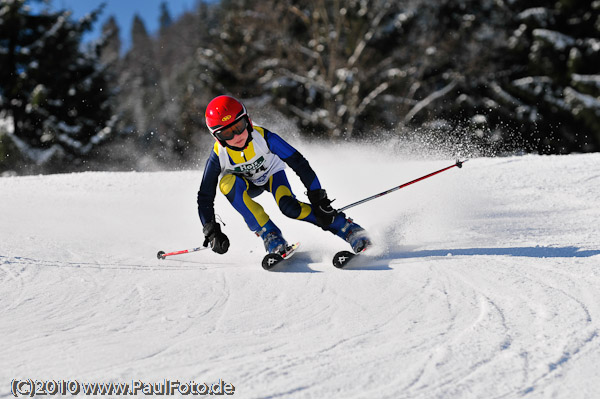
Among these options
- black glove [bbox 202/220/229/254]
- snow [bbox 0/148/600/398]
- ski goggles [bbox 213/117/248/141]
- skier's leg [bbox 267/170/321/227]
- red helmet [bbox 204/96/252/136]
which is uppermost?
red helmet [bbox 204/96/252/136]

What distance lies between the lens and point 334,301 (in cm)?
301

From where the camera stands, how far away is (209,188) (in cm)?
421

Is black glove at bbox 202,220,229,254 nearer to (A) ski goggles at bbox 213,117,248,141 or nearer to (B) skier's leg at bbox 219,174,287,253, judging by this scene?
(B) skier's leg at bbox 219,174,287,253

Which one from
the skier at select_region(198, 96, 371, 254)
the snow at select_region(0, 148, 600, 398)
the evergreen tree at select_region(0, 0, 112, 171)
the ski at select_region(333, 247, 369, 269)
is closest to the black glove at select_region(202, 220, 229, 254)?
the skier at select_region(198, 96, 371, 254)

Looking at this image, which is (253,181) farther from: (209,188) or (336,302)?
(336,302)

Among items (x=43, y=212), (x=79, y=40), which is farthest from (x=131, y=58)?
(x=43, y=212)

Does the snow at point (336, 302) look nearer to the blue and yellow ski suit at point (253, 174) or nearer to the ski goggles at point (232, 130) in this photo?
the blue and yellow ski suit at point (253, 174)

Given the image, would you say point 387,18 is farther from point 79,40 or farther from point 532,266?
point 532,266

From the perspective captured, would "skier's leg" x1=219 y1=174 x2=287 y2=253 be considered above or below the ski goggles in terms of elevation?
below

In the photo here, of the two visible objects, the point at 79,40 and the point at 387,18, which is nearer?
the point at 387,18

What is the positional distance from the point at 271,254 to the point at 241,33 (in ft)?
54.6

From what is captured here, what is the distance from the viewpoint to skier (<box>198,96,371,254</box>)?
3.98 m

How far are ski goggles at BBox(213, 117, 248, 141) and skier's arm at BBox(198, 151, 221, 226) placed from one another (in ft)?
0.77

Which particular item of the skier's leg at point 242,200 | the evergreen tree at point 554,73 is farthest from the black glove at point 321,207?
the evergreen tree at point 554,73
